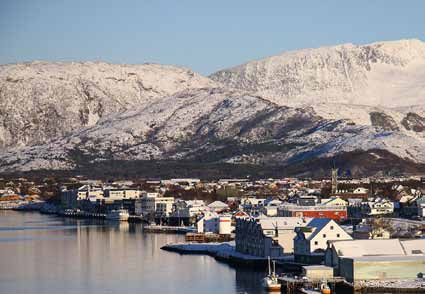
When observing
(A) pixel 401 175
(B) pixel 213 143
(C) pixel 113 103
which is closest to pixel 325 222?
(A) pixel 401 175

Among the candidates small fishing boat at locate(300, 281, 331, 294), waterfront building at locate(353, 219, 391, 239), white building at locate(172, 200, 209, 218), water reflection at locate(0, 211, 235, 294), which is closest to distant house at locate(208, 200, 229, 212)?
white building at locate(172, 200, 209, 218)

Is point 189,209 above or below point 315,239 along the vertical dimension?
above

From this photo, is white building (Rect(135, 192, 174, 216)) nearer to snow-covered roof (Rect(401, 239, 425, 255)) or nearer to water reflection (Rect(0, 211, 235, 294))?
water reflection (Rect(0, 211, 235, 294))

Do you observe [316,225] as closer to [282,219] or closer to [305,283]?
[282,219]

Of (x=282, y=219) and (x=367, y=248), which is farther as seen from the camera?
(x=282, y=219)

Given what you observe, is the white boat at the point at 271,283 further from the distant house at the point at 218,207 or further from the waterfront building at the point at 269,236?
the distant house at the point at 218,207

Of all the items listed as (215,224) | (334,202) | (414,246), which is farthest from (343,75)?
(414,246)
